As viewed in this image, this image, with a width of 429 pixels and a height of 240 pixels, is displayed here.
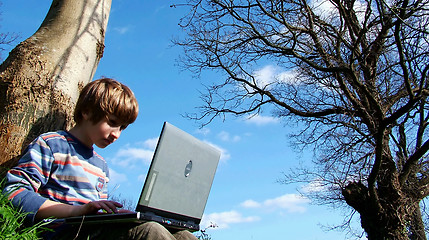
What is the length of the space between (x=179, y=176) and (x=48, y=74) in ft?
5.25

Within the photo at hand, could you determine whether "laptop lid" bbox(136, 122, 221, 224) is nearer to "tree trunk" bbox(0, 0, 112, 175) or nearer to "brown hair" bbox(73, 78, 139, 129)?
"brown hair" bbox(73, 78, 139, 129)

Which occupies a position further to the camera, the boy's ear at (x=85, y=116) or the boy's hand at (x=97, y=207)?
the boy's ear at (x=85, y=116)

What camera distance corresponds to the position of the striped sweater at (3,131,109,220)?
1.79 m

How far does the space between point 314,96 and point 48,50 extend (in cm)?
800

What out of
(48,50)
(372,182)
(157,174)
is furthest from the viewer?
(372,182)

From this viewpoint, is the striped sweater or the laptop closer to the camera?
the striped sweater

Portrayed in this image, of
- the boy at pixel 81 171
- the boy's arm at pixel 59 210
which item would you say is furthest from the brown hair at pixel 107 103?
the boy's arm at pixel 59 210

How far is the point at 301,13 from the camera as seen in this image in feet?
28.5

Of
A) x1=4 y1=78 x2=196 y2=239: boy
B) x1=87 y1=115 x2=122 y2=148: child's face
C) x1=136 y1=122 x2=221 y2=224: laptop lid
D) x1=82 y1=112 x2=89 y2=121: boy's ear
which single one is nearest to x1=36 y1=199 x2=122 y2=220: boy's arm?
x1=4 y1=78 x2=196 y2=239: boy

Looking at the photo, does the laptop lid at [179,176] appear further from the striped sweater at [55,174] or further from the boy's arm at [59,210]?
the striped sweater at [55,174]

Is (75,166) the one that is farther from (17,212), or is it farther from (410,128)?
(410,128)

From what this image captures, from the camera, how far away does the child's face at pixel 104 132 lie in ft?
7.11

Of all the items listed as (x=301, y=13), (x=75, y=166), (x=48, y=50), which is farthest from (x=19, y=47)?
(x=301, y=13)

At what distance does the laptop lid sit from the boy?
21 centimetres
